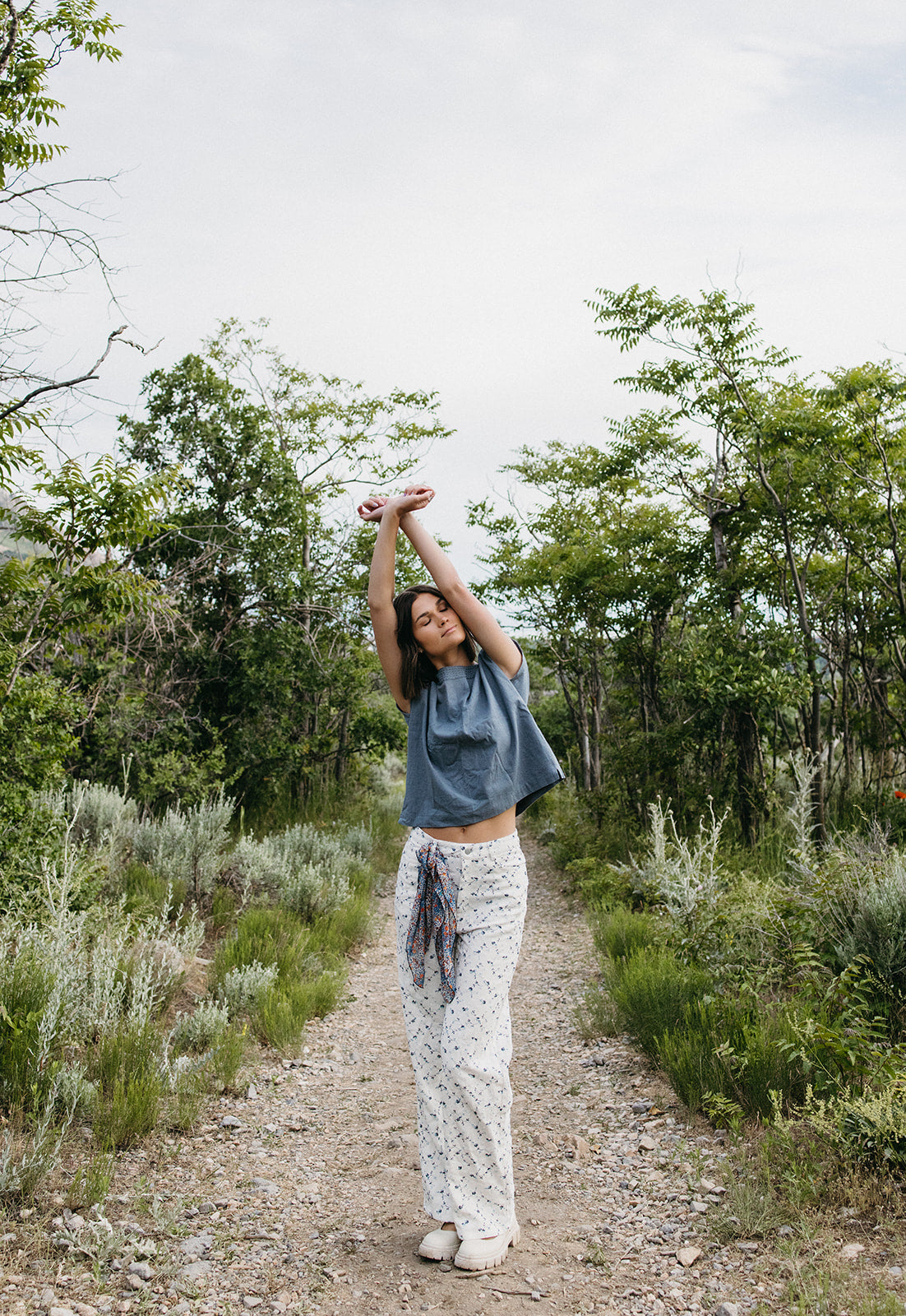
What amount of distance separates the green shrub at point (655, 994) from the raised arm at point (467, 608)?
81.2 inches

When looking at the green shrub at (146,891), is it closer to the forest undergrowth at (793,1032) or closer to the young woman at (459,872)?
the forest undergrowth at (793,1032)

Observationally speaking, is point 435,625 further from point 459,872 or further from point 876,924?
point 876,924

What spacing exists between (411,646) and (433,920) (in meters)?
0.85

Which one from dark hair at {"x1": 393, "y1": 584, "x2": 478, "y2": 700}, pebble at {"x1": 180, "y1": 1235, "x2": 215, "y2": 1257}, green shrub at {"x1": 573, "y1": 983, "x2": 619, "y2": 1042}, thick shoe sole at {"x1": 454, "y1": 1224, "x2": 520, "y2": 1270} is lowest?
pebble at {"x1": 180, "y1": 1235, "x2": 215, "y2": 1257}

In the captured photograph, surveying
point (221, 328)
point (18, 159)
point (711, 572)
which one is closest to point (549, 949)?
point (711, 572)

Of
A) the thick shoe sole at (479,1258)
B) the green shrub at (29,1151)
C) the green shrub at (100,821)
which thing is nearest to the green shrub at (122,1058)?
the green shrub at (29,1151)

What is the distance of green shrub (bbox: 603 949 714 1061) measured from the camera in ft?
14.0

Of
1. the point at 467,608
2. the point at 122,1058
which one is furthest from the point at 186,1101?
the point at 467,608

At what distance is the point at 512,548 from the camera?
1332 cm

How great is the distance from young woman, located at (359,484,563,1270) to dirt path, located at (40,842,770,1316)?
217 mm

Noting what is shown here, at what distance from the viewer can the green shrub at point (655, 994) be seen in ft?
14.0

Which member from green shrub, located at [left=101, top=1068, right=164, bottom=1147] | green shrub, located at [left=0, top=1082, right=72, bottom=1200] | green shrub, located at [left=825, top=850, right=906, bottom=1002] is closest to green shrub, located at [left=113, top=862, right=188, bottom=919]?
green shrub, located at [left=101, top=1068, right=164, bottom=1147]

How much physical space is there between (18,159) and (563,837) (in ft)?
25.3

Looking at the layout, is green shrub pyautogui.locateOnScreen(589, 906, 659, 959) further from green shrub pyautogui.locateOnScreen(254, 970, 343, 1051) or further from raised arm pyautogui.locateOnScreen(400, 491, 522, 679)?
raised arm pyautogui.locateOnScreen(400, 491, 522, 679)
